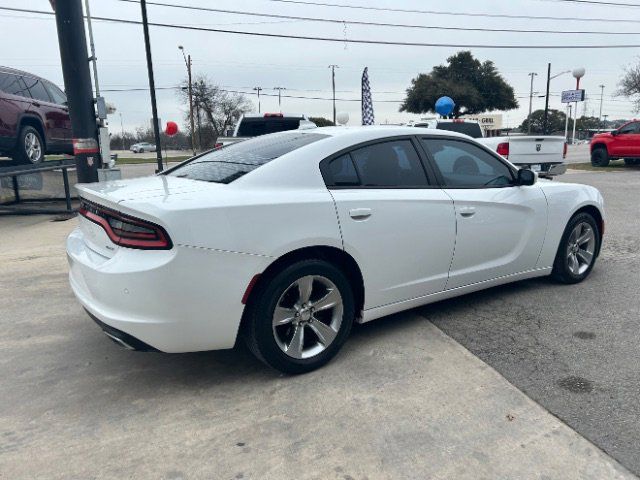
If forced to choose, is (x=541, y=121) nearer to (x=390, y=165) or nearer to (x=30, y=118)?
(x=30, y=118)

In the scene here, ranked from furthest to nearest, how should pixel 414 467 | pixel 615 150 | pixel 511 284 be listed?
pixel 615 150
pixel 511 284
pixel 414 467

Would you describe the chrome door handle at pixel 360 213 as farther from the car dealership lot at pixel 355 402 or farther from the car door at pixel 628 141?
the car door at pixel 628 141

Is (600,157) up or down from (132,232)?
down

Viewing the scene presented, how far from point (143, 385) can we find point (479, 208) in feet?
8.78

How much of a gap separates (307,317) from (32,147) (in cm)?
861

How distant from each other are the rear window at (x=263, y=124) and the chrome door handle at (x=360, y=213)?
7.17m

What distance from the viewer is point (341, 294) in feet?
10.3

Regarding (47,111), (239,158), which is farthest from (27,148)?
(239,158)

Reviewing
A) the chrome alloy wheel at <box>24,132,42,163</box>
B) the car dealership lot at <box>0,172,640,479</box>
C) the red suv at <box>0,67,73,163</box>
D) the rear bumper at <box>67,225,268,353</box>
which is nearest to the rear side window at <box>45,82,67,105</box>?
the red suv at <box>0,67,73,163</box>

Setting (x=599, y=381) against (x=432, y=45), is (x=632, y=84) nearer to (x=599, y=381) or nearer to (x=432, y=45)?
(x=432, y=45)

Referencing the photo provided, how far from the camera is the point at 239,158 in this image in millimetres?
3436

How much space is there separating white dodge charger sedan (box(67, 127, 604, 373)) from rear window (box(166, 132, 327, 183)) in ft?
0.06

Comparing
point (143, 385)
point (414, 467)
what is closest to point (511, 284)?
point (414, 467)

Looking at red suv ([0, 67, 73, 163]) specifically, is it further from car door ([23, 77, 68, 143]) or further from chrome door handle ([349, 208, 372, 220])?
chrome door handle ([349, 208, 372, 220])
